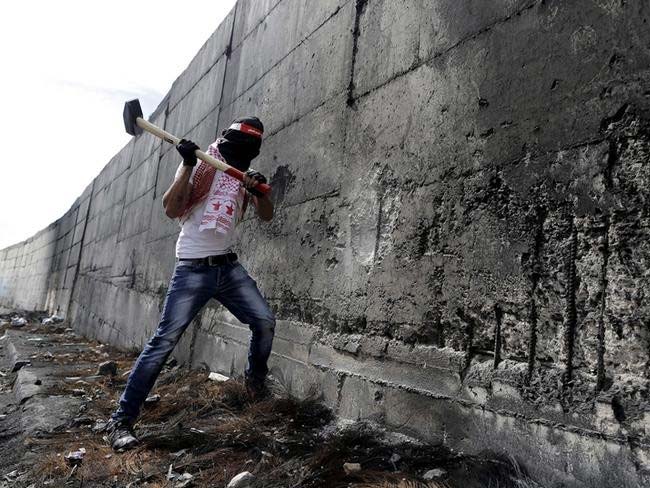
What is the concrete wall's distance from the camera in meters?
1.63

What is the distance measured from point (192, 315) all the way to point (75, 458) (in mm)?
868

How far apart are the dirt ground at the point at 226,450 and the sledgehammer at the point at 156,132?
128cm

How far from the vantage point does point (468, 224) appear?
2146 millimetres

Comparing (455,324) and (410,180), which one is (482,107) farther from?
(455,324)

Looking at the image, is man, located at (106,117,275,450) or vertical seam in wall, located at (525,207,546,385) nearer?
vertical seam in wall, located at (525,207,546,385)

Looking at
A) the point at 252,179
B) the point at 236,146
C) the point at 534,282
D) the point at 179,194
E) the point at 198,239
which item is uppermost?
the point at 236,146

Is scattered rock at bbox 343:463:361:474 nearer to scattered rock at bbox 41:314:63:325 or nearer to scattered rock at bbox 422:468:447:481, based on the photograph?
scattered rock at bbox 422:468:447:481

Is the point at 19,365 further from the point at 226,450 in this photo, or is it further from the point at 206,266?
the point at 226,450

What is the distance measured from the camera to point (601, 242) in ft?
5.46

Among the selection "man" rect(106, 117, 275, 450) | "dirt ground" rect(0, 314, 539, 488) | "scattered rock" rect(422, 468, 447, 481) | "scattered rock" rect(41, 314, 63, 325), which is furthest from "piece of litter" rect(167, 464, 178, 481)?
"scattered rock" rect(41, 314, 63, 325)

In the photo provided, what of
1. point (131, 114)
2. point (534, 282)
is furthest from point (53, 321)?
point (534, 282)

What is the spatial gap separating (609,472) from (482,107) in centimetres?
140

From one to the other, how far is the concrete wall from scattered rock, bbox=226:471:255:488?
676 mm

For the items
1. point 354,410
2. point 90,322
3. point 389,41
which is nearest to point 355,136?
point 389,41
